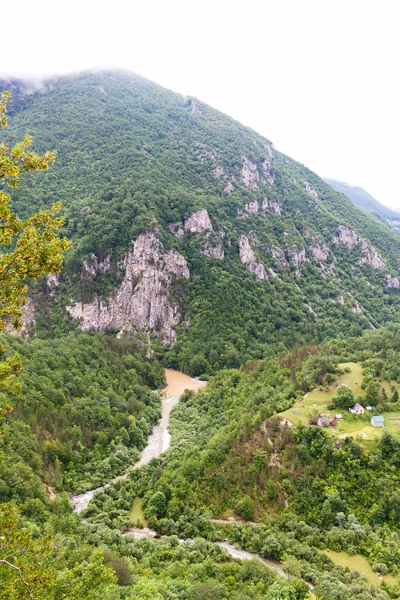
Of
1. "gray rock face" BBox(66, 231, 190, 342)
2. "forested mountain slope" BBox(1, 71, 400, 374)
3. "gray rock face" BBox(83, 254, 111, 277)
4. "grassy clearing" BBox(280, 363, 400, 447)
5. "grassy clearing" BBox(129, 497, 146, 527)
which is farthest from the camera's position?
"gray rock face" BBox(83, 254, 111, 277)

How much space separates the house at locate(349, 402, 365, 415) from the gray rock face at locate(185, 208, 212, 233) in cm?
12846

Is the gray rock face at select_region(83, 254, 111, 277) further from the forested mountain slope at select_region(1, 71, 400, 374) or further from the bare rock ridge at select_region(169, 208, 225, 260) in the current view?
the bare rock ridge at select_region(169, 208, 225, 260)

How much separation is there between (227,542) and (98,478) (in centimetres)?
3003

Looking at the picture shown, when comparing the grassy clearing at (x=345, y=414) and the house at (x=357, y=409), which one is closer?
the grassy clearing at (x=345, y=414)

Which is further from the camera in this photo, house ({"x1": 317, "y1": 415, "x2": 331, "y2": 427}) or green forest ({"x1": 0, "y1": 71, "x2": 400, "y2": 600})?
house ({"x1": 317, "y1": 415, "x2": 331, "y2": 427})

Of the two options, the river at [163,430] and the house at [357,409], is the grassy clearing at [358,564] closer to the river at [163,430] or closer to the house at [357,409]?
the house at [357,409]

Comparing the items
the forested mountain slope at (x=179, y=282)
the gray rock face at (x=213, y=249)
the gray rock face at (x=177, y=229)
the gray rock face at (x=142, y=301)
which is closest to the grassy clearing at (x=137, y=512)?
the forested mountain slope at (x=179, y=282)

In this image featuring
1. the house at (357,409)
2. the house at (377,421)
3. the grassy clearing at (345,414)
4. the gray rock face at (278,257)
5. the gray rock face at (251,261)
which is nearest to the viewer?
the grassy clearing at (345,414)

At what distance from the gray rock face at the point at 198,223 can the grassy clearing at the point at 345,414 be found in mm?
117121

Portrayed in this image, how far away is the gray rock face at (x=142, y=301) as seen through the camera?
15575cm

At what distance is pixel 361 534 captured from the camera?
51.8 metres

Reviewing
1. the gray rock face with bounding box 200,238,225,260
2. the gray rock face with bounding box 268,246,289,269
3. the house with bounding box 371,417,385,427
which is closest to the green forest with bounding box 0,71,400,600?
the house with bounding box 371,417,385,427

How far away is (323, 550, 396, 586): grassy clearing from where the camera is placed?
150ft

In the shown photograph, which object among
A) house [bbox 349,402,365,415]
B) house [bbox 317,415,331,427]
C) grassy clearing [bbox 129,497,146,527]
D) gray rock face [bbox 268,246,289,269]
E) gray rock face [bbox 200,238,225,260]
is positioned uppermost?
gray rock face [bbox 268,246,289,269]
